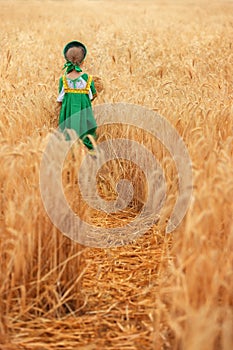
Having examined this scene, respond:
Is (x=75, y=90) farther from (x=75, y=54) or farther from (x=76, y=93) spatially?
(x=75, y=54)

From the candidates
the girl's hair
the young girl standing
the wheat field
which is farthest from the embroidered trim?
the wheat field

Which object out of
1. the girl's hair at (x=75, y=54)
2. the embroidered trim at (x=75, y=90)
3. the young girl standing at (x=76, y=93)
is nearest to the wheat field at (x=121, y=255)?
→ the young girl standing at (x=76, y=93)

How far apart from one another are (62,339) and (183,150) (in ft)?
5.13

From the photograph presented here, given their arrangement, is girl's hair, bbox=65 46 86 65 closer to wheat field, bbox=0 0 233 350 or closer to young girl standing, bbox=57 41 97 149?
young girl standing, bbox=57 41 97 149

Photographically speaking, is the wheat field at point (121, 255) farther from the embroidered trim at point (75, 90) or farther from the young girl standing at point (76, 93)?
the embroidered trim at point (75, 90)

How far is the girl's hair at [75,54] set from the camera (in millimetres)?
4438

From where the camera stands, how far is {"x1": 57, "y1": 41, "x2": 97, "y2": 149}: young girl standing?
175 inches

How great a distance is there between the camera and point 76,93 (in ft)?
14.7

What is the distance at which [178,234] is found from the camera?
249 cm

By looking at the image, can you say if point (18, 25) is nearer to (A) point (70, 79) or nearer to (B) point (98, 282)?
(A) point (70, 79)

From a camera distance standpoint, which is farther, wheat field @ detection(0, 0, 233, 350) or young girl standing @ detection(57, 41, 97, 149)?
young girl standing @ detection(57, 41, 97, 149)

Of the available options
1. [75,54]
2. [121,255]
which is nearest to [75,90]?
[75,54]

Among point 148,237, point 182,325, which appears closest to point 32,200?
point 182,325

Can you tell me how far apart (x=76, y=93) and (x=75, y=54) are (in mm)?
295
